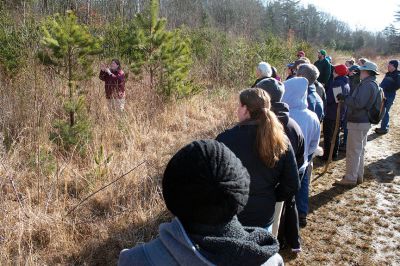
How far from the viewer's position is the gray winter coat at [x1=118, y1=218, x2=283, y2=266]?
1.06 meters

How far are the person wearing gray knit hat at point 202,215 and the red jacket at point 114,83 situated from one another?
6058 mm

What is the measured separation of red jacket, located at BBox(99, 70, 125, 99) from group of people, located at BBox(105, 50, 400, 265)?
3.24 meters

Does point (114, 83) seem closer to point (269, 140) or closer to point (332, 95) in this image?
point (332, 95)

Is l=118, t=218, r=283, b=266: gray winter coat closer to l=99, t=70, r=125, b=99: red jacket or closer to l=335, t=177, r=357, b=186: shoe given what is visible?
l=335, t=177, r=357, b=186: shoe

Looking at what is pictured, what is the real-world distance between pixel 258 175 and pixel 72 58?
140 inches

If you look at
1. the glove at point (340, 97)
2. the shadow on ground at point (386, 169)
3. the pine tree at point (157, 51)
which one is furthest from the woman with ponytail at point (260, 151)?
the pine tree at point (157, 51)

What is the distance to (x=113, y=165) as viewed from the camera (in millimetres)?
4625

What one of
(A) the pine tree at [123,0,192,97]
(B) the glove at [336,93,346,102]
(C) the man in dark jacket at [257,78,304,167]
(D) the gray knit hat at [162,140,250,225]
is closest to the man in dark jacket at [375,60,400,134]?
(B) the glove at [336,93,346,102]

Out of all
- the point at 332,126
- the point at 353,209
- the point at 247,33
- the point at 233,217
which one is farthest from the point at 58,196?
the point at 247,33

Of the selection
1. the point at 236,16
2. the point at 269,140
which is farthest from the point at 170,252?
the point at 236,16

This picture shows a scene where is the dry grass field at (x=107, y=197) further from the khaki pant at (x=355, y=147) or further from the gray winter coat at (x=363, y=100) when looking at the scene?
the gray winter coat at (x=363, y=100)

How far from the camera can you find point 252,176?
2.43 metres

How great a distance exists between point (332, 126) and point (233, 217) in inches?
211

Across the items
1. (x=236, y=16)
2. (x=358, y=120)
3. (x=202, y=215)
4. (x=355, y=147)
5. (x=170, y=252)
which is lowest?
(x=355, y=147)
